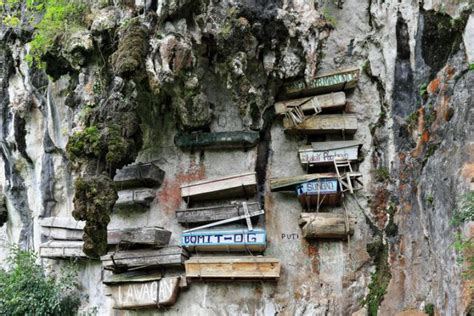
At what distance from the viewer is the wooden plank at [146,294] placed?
8725 mm

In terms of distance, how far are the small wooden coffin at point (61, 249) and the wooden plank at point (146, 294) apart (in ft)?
4.45

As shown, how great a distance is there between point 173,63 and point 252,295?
12.5 ft

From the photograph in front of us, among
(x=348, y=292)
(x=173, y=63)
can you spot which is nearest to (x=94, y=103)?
(x=173, y=63)

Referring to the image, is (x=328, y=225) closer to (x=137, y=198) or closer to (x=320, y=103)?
(x=320, y=103)

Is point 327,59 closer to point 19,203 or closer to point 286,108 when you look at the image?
point 286,108

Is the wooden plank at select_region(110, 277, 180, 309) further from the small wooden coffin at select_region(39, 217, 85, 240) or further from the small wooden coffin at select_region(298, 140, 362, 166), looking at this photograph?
the small wooden coffin at select_region(298, 140, 362, 166)

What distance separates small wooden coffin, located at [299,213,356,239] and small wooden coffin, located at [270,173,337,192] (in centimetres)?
55

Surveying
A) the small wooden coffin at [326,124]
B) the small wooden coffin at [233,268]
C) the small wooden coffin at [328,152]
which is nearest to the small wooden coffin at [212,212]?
the small wooden coffin at [233,268]

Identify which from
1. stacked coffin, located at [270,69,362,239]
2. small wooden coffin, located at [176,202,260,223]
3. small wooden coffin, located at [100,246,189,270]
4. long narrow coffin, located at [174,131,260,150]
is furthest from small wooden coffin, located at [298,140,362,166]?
small wooden coffin, located at [100,246,189,270]

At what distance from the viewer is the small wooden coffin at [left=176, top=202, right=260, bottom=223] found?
8.71m

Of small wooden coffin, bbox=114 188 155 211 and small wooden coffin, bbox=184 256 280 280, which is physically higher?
small wooden coffin, bbox=114 188 155 211

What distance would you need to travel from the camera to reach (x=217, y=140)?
926 centimetres

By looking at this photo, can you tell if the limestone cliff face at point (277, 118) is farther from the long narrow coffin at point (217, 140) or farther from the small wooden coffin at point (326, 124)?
the small wooden coffin at point (326, 124)

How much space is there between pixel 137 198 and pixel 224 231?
1.77m
